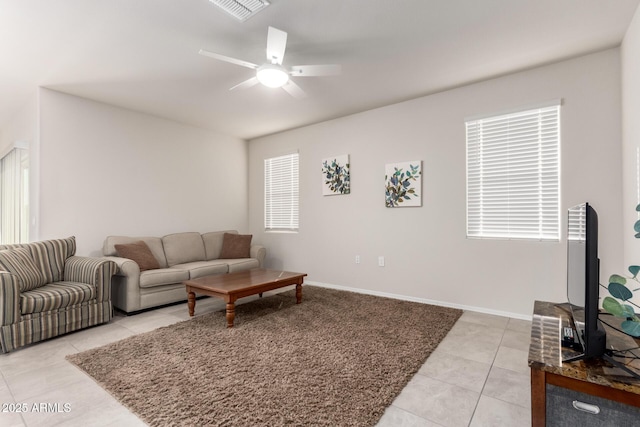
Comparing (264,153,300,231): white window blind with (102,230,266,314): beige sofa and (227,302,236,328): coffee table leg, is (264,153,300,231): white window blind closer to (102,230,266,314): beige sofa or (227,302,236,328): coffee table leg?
(102,230,266,314): beige sofa

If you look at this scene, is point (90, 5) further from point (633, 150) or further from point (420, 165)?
point (633, 150)

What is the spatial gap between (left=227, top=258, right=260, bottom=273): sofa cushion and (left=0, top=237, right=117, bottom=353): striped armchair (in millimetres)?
1515

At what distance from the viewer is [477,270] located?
3.51 metres

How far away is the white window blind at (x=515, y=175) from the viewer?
3094 millimetres

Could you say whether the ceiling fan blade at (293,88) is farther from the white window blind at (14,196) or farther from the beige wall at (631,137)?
the white window blind at (14,196)

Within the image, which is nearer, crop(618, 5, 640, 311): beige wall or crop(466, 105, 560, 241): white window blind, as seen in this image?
crop(618, 5, 640, 311): beige wall

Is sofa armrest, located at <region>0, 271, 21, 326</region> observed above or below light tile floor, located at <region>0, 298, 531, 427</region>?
above

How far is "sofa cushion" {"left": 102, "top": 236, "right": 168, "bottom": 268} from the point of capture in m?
3.92

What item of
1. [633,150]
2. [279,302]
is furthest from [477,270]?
[279,302]

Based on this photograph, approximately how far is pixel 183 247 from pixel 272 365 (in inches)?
116

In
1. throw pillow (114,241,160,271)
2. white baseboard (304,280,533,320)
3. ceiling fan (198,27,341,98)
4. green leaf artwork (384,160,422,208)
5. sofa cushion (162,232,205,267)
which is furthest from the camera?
sofa cushion (162,232,205,267)

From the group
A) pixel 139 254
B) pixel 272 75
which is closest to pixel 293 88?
pixel 272 75

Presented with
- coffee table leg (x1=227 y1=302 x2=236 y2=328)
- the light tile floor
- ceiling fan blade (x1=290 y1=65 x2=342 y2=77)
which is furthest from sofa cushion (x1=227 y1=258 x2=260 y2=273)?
ceiling fan blade (x1=290 y1=65 x2=342 y2=77)

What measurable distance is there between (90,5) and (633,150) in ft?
13.9
